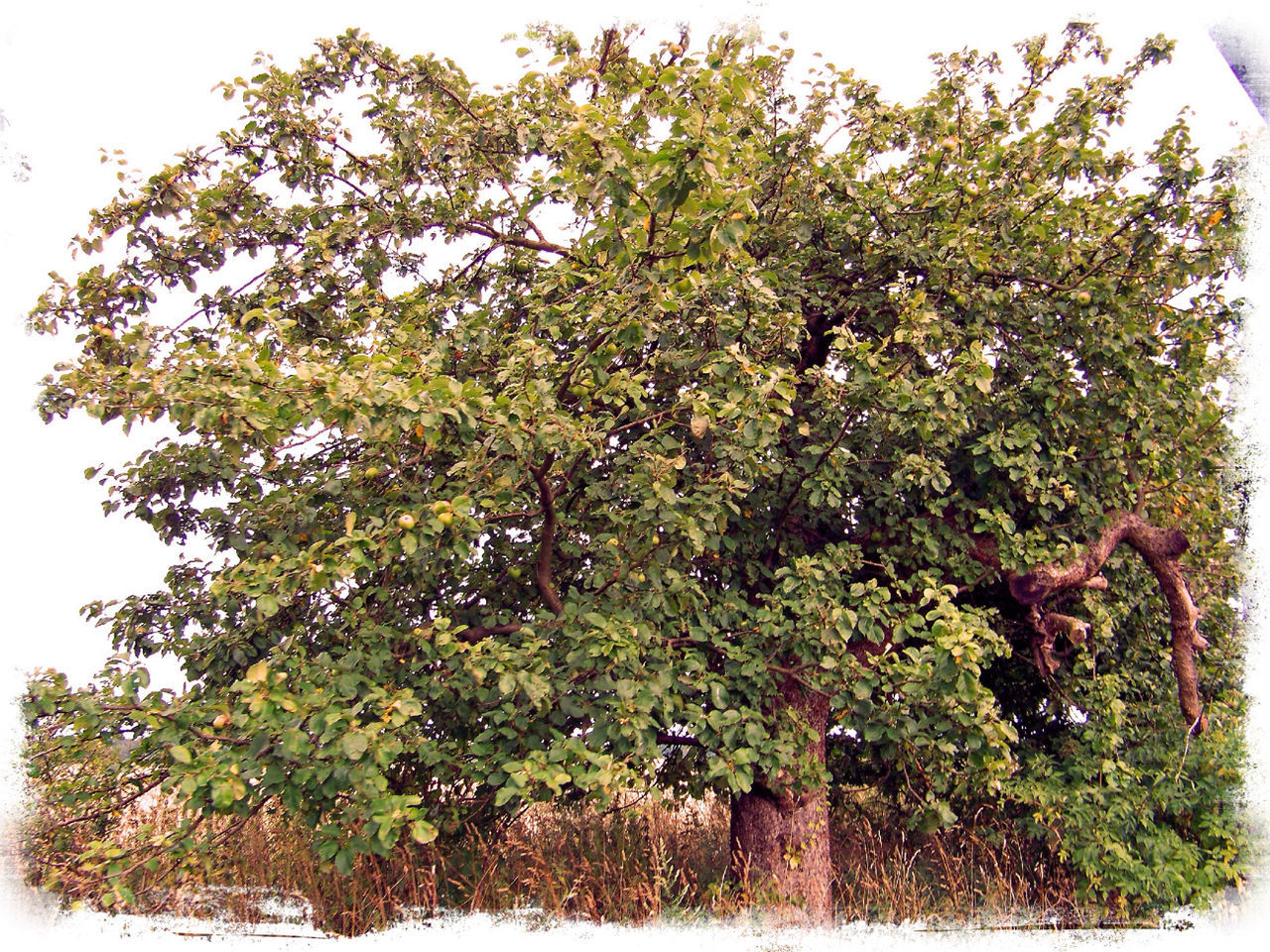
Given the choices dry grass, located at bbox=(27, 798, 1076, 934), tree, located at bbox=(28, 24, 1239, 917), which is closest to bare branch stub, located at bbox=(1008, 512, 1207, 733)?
tree, located at bbox=(28, 24, 1239, 917)

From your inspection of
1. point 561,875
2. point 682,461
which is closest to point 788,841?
point 561,875

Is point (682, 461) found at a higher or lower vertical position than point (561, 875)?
higher

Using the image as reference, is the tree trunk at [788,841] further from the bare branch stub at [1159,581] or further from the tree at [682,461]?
the bare branch stub at [1159,581]

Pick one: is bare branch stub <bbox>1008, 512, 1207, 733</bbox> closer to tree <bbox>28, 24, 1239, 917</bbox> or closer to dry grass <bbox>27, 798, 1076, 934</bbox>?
tree <bbox>28, 24, 1239, 917</bbox>

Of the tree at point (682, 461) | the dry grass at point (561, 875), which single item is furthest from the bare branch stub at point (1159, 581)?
the dry grass at point (561, 875)

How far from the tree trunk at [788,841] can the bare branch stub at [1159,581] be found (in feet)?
4.85

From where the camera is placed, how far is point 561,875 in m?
4.71

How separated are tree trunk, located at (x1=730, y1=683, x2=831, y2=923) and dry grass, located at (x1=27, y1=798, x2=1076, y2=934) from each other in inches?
6.7

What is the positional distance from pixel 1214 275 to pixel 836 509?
103 inches

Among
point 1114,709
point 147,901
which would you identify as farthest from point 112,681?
point 1114,709

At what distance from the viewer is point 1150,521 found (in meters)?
5.85

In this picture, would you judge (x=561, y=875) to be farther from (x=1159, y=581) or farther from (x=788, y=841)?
(x=1159, y=581)

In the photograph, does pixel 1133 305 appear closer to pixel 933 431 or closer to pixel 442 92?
pixel 933 431

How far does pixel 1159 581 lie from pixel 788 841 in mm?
3143
